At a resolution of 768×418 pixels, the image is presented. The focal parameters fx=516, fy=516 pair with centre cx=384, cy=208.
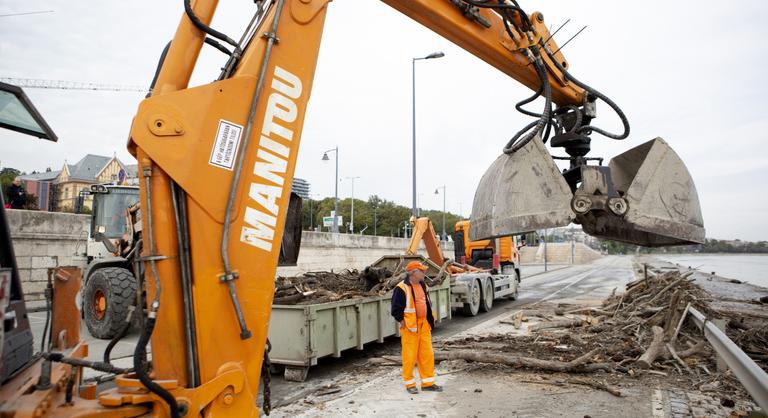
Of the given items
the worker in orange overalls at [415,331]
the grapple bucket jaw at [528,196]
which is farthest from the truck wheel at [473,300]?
the grapple bucket jaw at [528,196]

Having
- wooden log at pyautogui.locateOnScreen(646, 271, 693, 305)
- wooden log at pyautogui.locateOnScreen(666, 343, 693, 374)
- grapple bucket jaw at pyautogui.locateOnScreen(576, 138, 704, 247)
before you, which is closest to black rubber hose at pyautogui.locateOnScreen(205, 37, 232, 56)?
grapple bucket jaw at pyautogui.locateOnScreen(576, 138, 704, 247)

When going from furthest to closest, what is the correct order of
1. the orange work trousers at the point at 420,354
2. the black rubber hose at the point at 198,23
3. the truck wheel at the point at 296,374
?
the truck wheel at the point at 296,374 → the orange work trousers at the point at 420,354 → the black rubber hose at the point at 198,23

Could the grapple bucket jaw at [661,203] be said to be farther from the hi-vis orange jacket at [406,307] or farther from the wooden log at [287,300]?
the wooden log at [287,300]

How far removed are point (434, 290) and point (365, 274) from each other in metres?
1.45

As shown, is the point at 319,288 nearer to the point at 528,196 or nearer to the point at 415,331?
the point at 415,331

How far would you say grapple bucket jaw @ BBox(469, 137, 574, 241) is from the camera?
13.1ft

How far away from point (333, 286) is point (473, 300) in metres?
5.32

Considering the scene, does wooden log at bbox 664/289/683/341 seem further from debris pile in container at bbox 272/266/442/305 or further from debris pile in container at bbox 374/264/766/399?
debris pile in container at bbox 272/266/442/305

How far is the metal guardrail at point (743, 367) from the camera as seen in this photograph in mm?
4203

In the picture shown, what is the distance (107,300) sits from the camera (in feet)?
28.8

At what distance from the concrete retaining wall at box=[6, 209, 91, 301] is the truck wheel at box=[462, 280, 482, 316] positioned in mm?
9524

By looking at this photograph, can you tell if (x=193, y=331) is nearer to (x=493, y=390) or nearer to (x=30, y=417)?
(x=30, y=417)

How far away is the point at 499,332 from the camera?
11.0m

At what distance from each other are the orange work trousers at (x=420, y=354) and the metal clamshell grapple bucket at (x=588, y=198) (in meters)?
2.69
